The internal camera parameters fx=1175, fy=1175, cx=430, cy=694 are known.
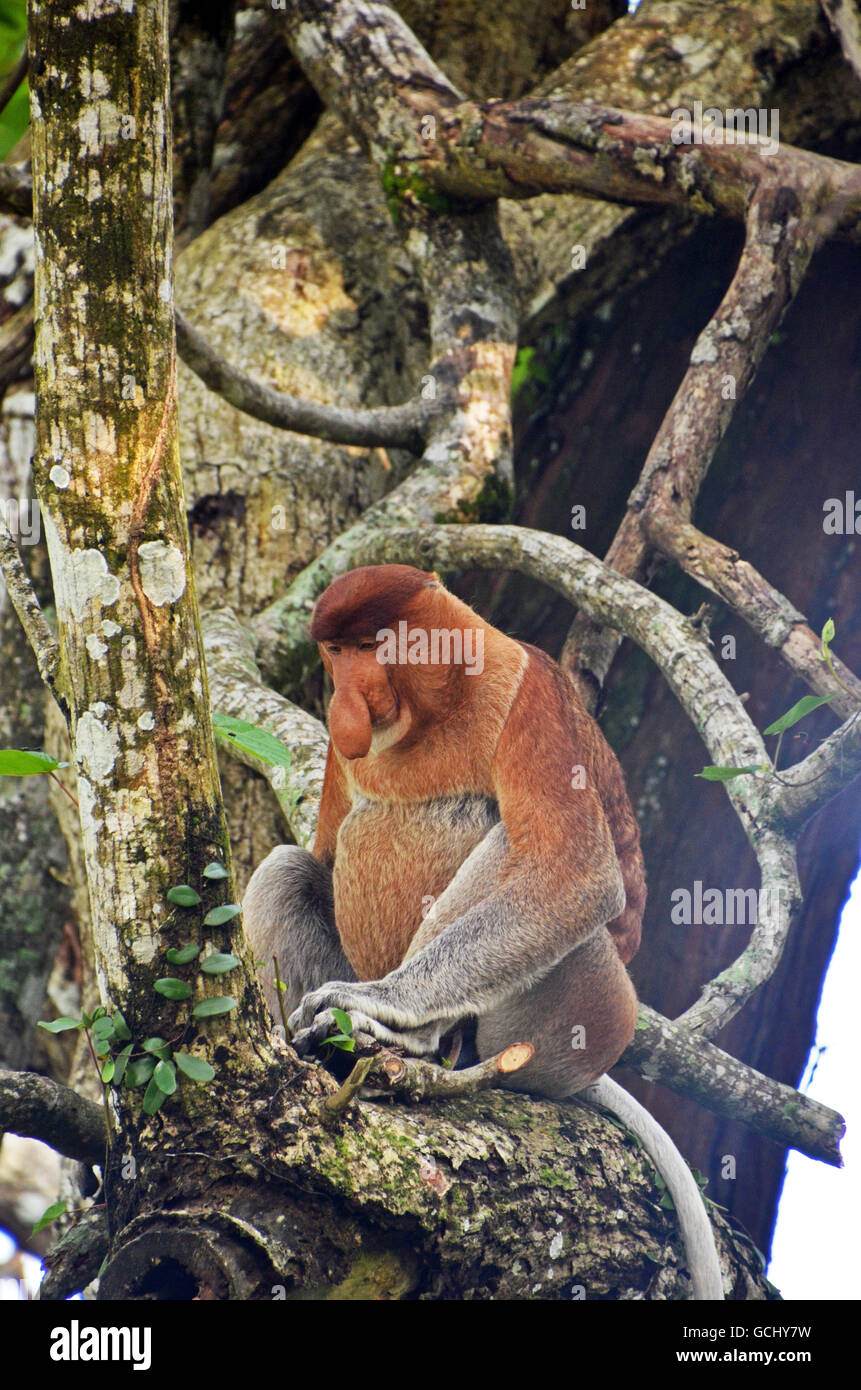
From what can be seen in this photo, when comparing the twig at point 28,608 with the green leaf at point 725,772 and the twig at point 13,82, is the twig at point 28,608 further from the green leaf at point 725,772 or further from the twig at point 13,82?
the twig at point 13,82

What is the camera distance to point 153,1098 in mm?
1662

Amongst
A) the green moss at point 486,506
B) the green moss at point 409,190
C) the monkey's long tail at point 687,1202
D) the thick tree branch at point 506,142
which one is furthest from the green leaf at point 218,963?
the green moss at point 409,190

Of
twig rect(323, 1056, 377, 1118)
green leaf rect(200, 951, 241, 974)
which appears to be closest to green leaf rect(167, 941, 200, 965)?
green leaf rect(200, 951, 241, 974)

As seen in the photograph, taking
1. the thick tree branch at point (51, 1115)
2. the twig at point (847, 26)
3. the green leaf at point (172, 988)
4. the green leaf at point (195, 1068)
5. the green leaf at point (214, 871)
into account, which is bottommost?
the thick tree branch at point (51, 1115)

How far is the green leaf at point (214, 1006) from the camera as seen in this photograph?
1632 millimetres

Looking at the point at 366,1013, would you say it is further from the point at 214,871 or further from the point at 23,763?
the point at 23,763

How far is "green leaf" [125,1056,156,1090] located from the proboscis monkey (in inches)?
14.6

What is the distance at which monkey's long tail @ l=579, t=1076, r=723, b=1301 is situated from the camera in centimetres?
224

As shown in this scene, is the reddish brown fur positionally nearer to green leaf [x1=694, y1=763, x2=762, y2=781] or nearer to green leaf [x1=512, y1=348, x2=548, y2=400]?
green leaf [x1=694, y1=763, x2=762, y2=781]

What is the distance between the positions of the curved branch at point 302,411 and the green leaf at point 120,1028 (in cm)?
198

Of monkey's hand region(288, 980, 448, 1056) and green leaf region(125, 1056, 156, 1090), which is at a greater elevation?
green leaf region(125, 1056, 156, 1090)

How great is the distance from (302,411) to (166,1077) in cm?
226

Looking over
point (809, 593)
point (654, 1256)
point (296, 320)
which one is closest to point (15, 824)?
point (296, 320)

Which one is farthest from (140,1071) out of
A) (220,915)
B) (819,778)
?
(819,778)
